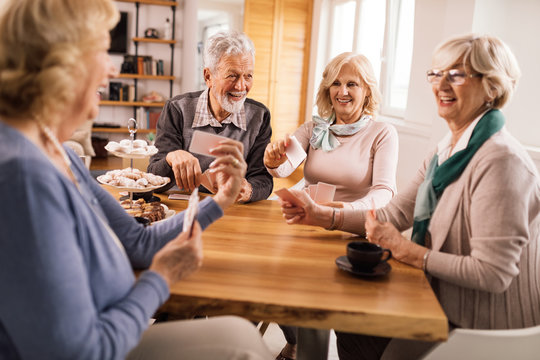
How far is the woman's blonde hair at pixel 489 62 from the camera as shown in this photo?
1.45 meters

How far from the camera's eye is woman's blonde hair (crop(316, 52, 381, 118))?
246 cm

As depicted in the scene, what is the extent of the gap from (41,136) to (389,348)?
1129mm

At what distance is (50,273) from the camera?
848 mm

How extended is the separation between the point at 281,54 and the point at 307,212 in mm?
4988

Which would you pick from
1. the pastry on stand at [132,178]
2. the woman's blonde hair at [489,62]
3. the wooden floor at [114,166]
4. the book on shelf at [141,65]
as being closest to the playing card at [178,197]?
the pastry on stand at [132,178]

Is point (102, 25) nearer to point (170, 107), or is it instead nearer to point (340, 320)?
point (340, 320)

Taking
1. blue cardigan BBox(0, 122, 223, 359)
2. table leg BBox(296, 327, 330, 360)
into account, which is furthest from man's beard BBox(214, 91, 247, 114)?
blue cardigan BBox(0, 122, 223, 359)

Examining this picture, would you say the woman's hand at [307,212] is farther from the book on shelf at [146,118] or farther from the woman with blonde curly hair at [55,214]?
the book on shelf at [146,118]

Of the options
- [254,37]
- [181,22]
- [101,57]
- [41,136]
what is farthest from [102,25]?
[181,22]

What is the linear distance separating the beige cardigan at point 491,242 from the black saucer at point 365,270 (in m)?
0.12

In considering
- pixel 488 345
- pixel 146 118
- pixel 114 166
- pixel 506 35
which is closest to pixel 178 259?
pixel 488 345

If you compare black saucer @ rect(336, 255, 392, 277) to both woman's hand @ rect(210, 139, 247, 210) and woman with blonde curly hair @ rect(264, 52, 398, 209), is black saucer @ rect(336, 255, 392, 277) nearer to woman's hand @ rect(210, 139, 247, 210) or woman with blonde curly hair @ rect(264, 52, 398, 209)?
woman's hand @ rect(210, 139, 247, 210)

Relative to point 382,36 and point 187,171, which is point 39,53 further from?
point 382,36

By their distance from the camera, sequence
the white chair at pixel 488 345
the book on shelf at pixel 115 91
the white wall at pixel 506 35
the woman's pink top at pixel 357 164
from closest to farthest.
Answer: the white chair at pixel 488 345 → the woman's pink top at pixel 357 164 → the white wall at pixel 506 35 → the book on shelf at pixel 115 91
